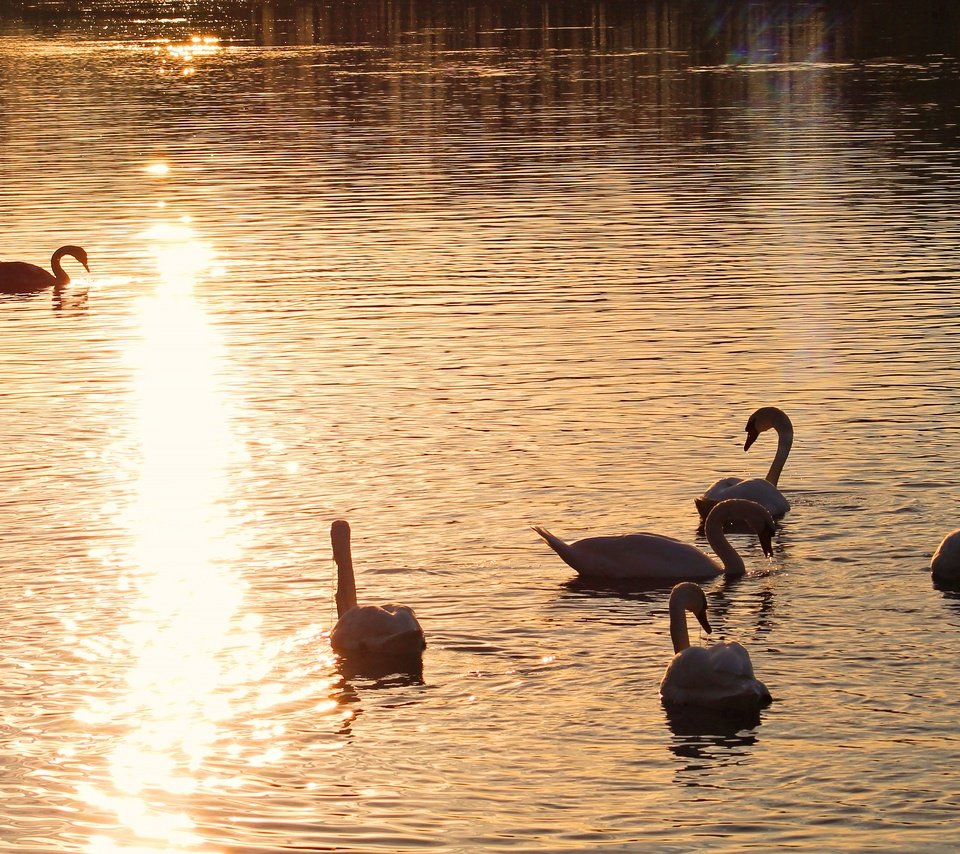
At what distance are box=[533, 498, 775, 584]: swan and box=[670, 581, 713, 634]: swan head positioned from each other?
4.96ft

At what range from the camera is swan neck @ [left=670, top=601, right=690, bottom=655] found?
14195 mm

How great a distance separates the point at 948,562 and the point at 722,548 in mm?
1837

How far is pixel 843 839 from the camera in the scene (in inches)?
456

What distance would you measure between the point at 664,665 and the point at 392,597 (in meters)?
2.76

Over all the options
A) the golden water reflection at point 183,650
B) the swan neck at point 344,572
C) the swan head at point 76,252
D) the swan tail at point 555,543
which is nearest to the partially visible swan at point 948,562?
the swan tail at point 555,543

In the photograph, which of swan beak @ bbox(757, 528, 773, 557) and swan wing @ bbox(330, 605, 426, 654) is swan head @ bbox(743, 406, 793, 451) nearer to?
swan beak @ bbox(757, 528, 773, 557)

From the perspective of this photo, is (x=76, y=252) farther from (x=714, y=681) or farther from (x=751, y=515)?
(x=714, y=681)

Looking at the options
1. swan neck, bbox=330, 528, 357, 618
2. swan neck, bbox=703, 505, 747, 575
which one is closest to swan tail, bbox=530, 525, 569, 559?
swan neck, bbox=703, 505, 747, 575

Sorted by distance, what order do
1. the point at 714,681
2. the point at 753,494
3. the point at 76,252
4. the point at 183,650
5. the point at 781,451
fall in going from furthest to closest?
1. the point at 76,252
2. the point at 781,451
3. the point at 753,494
4. the point at 183,650
5. the point at 714,681

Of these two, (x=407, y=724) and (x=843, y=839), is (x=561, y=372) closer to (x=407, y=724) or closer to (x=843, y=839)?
(x=407, y=724)

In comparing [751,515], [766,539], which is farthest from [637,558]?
[766,539]

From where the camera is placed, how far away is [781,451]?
19641 millimetres

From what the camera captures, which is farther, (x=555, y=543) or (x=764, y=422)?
(x=764, y=422)

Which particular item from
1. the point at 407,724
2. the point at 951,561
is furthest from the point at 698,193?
the point at 407,724
